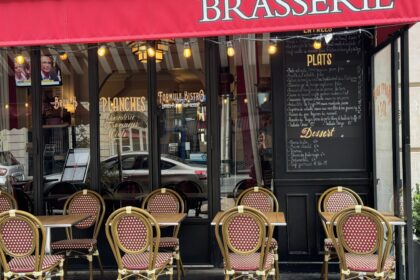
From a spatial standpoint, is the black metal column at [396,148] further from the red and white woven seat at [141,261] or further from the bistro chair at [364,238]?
the red and white woven seat at [141,261]

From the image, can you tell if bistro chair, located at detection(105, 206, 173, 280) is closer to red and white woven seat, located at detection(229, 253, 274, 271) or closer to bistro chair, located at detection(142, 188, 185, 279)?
red and white woven seat, located at detection(229, 253, 274, 271)

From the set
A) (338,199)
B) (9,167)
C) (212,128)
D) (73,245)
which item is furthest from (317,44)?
(9,167)

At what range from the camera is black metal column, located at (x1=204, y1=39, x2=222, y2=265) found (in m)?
5.76

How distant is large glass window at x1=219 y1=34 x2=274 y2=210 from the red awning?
6.78ft

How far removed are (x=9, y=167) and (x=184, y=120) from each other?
2.58 m

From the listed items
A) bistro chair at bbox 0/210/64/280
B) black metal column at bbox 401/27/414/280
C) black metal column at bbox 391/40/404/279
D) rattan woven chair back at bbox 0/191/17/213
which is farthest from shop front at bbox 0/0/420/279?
bistro chair at bbox 0/210/64/280

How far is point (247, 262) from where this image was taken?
166 inches

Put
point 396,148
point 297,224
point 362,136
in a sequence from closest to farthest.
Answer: point 396,148 < point 362,136 < point 297,224

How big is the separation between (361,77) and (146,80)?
8.65ft

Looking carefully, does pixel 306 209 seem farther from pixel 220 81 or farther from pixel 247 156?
pixel 220 81

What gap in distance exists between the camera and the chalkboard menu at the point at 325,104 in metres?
5.52

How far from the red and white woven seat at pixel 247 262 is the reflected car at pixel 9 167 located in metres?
3.43

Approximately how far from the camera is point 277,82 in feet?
18.5

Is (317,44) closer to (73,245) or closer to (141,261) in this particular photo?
(141,261)
